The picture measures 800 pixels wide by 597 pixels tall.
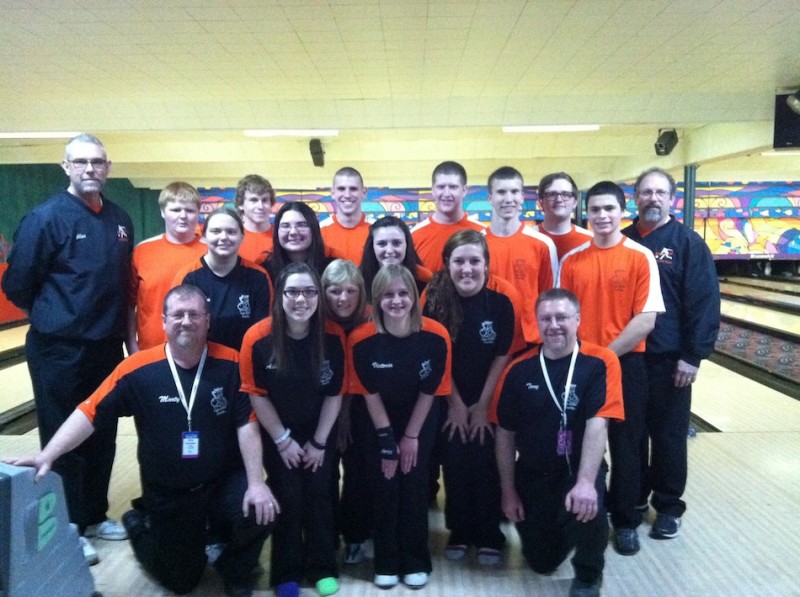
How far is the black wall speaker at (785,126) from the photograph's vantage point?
4750mm

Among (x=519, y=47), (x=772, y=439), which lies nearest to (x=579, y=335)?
(x=772, y=439)

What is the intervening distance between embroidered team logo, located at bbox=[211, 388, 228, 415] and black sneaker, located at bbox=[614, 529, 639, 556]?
4.12 feet

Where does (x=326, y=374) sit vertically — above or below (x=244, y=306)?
below

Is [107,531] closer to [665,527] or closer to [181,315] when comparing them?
[181,315]

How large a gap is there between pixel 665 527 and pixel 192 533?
1.45 metres

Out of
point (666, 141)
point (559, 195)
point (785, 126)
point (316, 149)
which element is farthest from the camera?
point (316, 149)

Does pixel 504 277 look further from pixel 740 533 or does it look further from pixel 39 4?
pixel 39 4

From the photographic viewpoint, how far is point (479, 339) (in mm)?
1822

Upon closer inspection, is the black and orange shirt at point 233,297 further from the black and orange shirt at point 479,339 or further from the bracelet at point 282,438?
the black and orange shirt at point 479,339

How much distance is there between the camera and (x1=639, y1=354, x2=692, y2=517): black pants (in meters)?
1.98

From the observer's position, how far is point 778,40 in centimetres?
351

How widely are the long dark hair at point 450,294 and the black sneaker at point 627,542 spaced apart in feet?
2.65

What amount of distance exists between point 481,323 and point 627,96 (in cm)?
391

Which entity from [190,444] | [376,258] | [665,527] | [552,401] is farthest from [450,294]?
[665,527]
